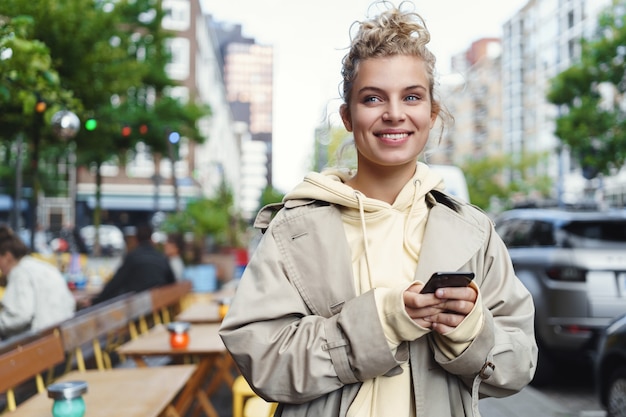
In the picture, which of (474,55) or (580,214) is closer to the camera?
(580,214)

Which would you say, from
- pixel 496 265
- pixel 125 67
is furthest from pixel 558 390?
pixel 125 67

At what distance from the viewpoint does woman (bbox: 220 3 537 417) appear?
5.09 feet

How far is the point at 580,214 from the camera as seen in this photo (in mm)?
7742

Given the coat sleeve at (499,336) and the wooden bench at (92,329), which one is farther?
the wooden bench at (92,329)

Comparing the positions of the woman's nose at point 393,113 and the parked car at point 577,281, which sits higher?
the woman's nose at point 393,113

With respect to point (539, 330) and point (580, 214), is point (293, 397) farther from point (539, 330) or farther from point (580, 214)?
point (580, 214)

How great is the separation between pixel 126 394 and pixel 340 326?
2.48 metres

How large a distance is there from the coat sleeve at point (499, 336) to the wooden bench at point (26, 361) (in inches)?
104

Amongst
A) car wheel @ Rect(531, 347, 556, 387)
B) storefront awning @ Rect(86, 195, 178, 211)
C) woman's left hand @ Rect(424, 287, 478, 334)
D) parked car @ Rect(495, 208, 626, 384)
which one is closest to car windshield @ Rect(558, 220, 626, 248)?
parked car @ Rect(495, 208, 626, 384)

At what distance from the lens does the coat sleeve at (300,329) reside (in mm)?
1547

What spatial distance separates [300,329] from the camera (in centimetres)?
158

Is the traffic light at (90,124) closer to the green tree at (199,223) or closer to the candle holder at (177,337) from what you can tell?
the green tree at (199,223)

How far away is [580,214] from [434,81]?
6.47 m

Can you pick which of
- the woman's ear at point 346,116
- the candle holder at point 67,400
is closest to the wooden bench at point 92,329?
the candle holder at point 67,400
